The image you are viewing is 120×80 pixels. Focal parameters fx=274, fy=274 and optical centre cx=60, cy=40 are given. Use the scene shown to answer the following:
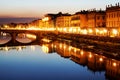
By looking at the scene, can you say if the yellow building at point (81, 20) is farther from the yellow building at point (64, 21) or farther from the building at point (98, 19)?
the yellow building at point (64, 21)

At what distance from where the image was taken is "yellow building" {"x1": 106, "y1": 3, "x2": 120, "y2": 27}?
7412 centimetres

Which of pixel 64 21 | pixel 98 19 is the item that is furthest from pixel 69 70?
pixel 64 21

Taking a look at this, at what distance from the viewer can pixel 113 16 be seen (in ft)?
252

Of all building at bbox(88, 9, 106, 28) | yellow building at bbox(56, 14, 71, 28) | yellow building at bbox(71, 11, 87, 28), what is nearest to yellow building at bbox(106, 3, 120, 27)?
building at bbox(88, 9, 106, 28)

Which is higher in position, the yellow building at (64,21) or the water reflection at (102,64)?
the yellow building at (64,21)

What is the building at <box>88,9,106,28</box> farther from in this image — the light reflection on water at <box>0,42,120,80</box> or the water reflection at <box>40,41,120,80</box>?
the light reflection on water at <box>0,42,120,80</box>

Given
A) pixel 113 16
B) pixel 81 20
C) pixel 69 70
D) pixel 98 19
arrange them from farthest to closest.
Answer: pixel 81 20 < pixel 98 19 < pixel 113 16 < pixel 69 70

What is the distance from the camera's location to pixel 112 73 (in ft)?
122

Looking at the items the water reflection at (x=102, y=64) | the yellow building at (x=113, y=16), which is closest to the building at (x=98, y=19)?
the yellow building at (x=113, y=16)

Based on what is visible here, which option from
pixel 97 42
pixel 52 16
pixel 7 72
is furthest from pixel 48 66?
pixel 52 16

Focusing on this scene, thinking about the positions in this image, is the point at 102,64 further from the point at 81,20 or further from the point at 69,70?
the point at 81,20

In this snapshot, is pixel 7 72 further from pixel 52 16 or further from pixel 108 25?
pixel 52 16

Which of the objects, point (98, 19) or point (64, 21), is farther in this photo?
point (64, 21)

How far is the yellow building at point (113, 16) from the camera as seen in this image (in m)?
74.1
